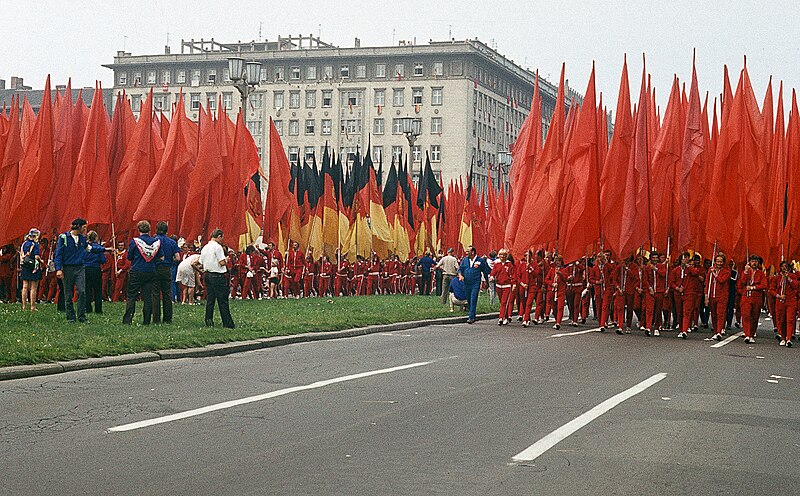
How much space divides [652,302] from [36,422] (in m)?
17.0

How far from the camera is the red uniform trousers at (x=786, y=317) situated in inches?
866

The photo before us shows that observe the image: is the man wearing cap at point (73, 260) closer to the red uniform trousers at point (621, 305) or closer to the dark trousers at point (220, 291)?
the dark trousers at point (220, 291)

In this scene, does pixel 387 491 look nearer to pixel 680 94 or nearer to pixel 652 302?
pixel 652 302

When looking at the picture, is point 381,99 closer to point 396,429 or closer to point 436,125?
point 436,125

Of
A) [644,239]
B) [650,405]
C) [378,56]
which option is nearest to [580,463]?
[650,405]

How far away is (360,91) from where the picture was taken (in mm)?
113375

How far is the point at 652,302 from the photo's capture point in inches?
944

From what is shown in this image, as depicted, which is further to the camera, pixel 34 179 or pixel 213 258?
pixel 34 179

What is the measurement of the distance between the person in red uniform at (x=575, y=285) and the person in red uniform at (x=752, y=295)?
16.0 ft

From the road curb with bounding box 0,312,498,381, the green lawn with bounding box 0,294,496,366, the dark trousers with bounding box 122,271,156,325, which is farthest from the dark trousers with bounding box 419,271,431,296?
the dark trousers with bounding box 122,271,156,325

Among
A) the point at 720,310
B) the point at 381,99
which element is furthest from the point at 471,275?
the point at 381,99

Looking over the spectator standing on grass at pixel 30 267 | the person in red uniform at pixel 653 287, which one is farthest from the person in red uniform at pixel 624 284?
the spectator standing on grass at pixel 30 267

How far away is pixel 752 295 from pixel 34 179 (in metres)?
16.6

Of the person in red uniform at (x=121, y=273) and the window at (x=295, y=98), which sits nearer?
the person in red uniform at (x=121, y=273)
